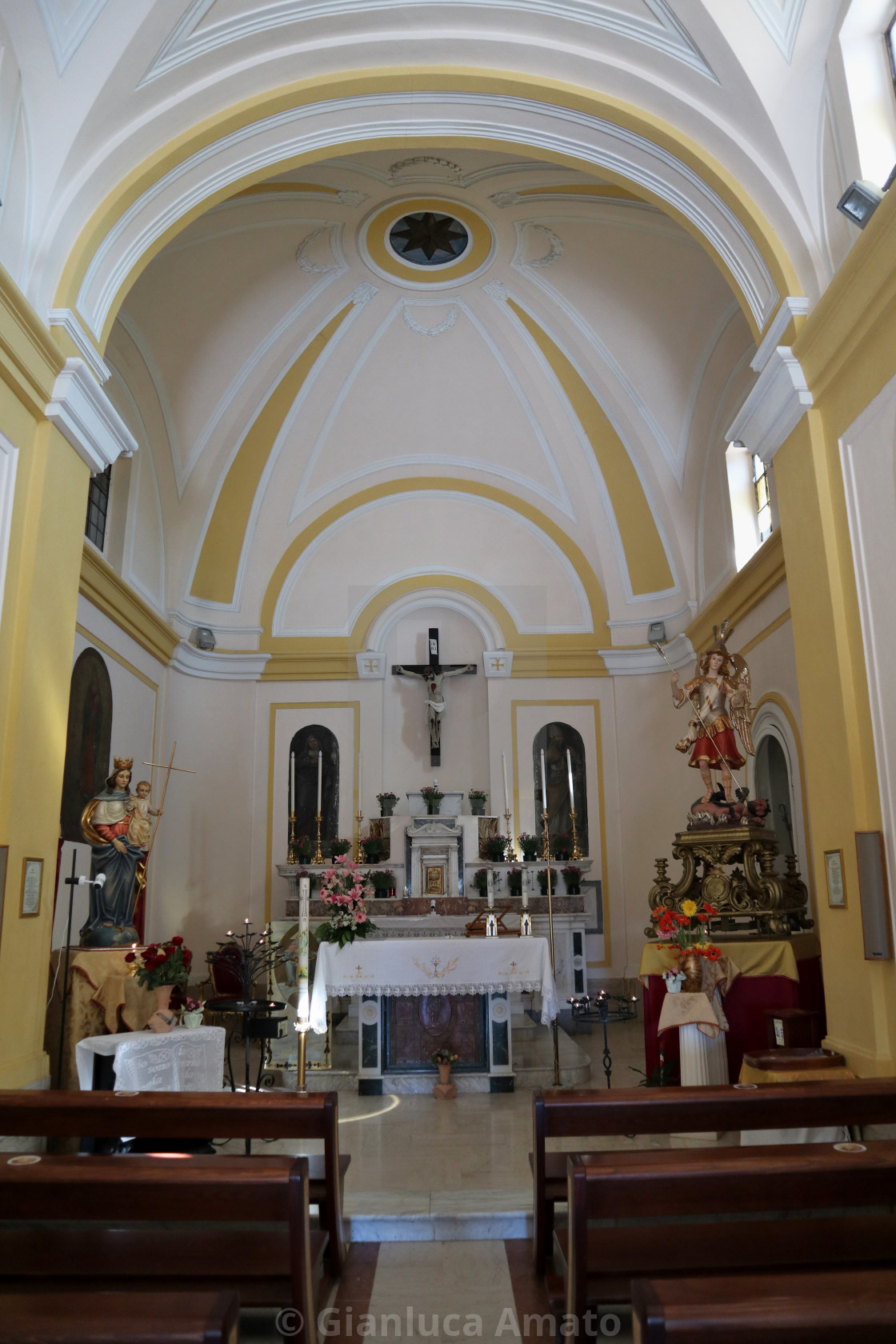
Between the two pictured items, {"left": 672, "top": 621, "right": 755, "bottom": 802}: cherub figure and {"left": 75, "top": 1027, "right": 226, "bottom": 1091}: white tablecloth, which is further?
{"left": 672, "top": 621, "right": 755, "bottom": 802}: cherub figure

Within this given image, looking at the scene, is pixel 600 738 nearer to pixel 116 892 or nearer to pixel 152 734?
pixel 152 734

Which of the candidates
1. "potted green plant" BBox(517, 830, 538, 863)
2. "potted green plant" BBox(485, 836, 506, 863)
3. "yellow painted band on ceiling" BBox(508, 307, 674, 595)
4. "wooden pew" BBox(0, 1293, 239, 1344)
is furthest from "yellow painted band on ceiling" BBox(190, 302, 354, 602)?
"wooden pew" BBox(0, 1293, 239, 1344)

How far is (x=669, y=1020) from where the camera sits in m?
6.89

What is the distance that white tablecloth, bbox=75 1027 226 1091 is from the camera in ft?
19.8

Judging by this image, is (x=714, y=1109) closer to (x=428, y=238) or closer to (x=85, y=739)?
(x=85, y=739)

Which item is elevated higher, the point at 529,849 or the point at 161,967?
the point at 529,849

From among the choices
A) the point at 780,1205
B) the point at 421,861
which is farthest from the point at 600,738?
the point at 780,1205

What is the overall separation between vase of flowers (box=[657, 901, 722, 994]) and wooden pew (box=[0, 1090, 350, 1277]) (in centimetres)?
341

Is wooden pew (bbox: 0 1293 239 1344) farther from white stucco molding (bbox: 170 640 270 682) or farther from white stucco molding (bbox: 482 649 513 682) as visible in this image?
white stucco molding (bbox: 482 649 513 682)

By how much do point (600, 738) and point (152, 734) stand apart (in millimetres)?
6362

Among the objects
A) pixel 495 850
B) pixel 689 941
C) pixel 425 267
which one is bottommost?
pixel 689 941

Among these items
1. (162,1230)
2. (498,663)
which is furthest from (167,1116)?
(498,663)

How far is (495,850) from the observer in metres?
13.4

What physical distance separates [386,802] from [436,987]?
224 inches
